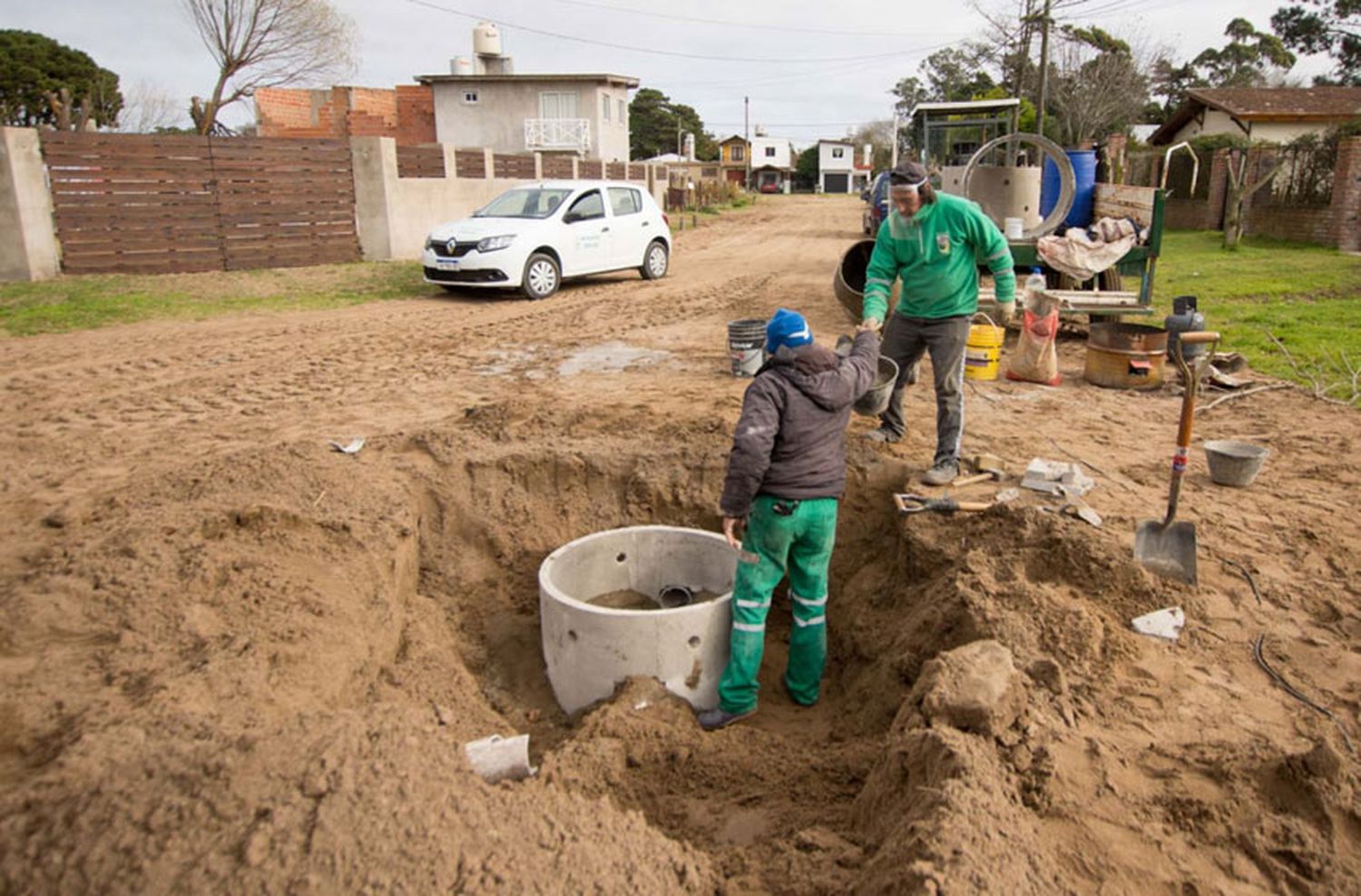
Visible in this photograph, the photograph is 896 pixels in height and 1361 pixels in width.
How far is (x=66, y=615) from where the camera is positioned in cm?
375

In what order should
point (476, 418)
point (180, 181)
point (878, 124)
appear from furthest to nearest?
point (878, 124) < point (180, 181) < point (476, 418)

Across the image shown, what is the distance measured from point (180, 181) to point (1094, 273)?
1350cm

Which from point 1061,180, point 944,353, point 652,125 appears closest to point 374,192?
point 1061,180

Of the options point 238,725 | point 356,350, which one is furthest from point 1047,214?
point 238,725

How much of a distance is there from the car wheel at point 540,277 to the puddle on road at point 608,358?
374cm

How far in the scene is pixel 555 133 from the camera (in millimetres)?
37156

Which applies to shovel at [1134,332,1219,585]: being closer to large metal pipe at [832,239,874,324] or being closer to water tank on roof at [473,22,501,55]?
large metal pipe at [832,239,874,324]

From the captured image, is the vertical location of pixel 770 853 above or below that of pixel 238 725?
below

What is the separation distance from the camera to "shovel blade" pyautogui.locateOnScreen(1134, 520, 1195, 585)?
431 cm

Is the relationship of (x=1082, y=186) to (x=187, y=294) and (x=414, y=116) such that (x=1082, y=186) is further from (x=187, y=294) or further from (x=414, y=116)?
(x=414, y=116)

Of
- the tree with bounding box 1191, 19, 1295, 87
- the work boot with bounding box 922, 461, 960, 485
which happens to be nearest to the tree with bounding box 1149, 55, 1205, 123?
the tree with bounding box 1191, 19, 1295, 87

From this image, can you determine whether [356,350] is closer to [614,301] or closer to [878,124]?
[614,301]

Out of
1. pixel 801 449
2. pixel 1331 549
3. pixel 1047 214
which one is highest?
pixel 1047 214

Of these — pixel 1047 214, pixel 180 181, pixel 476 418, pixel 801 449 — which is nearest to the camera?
pixel 801 449
